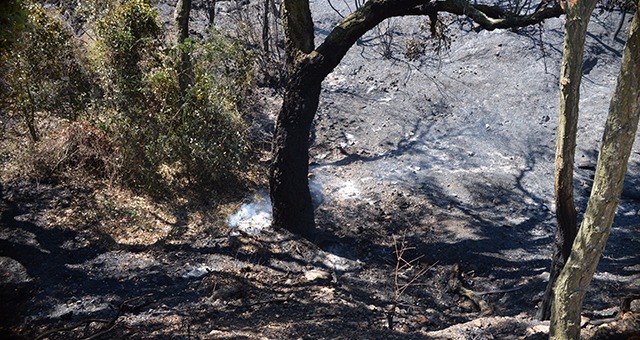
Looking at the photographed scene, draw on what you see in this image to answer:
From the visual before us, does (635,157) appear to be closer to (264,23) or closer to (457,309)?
(457,309)

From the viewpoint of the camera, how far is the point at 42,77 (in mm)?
7039

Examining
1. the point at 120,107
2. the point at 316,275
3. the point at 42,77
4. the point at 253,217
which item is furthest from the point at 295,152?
the point at 42,77

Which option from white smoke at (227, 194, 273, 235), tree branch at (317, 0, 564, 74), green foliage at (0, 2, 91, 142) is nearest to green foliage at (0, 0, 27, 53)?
green foliage at (0, 2, 91, 142)

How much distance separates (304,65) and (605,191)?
3.51 m

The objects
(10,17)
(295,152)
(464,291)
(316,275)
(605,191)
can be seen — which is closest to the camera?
(605,191)

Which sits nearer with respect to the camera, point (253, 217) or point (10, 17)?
point (10, 17)

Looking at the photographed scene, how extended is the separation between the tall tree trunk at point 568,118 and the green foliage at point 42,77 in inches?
228

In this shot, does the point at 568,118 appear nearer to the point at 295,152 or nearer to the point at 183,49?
the point at 295,152

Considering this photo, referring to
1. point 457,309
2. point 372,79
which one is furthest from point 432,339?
point 372,79

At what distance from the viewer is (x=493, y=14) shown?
5.91m

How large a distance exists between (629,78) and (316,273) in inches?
146

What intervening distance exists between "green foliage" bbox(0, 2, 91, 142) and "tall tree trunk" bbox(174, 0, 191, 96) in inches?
49.9

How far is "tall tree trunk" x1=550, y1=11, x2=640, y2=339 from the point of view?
3037 mm

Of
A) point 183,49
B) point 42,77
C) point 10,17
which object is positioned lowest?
point 42,77
